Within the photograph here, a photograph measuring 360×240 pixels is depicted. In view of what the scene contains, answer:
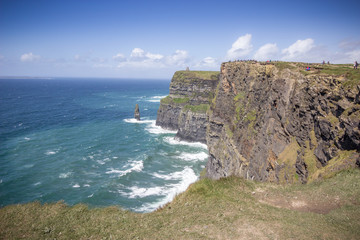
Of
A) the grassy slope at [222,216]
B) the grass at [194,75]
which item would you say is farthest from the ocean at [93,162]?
the grass at [194,75]

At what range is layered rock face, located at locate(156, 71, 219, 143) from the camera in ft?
273

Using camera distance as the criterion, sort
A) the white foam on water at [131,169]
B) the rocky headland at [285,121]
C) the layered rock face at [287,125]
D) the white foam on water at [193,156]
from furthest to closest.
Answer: the white foam on water at [193,156] < the white foam on water at [131,169] < the rocky headland at [285,121] < the layered rock face at [287,125]

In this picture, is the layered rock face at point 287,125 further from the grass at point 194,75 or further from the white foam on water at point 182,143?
the grass at point 194,75

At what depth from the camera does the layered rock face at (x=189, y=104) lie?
83312 mm

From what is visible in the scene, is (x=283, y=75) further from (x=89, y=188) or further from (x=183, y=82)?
(x=183, y=82)

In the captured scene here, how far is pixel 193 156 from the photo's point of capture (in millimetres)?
70438

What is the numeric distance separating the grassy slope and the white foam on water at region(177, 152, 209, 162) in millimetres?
47343

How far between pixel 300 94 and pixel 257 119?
36.8 ft

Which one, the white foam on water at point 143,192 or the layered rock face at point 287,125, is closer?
the layered rock face at point 287,125

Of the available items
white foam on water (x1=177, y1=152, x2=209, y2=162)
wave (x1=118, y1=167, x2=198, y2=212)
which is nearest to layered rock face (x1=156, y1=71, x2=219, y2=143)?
white foam on water (x1=177, y1=152, x2=209, y2=162)

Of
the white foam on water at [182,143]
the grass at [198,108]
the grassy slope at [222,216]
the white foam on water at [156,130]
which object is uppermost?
the grass at [198,108]

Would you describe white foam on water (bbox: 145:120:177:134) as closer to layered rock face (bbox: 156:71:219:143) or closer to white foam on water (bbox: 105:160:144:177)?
layered rock face (bbox: 156:71:219:143)

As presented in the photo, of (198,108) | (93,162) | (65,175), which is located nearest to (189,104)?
(198,108)

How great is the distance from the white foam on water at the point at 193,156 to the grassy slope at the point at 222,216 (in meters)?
47.3
